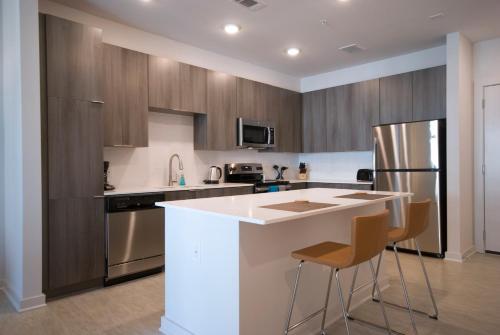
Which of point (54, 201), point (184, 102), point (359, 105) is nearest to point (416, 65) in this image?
point (359, 105)

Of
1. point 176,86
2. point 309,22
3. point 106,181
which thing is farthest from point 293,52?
point 106,181

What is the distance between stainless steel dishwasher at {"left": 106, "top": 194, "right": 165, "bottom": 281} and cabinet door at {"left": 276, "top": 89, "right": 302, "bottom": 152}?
2.56 m

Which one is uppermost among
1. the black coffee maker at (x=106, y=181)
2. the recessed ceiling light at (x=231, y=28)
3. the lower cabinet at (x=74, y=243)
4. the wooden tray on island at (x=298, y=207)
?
the recessed ceiling light at (x=231, y=28)

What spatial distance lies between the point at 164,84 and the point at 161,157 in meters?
0.92

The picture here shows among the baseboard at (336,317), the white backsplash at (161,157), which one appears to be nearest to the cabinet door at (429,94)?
the baseboard at (336,317)

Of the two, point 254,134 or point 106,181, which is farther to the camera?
point 254,134

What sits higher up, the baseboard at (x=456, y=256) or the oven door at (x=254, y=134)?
the oven door at (x=254, y=134)

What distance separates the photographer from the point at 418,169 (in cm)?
417

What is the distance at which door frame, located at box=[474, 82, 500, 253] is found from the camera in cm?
427

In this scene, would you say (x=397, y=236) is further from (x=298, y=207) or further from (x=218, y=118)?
(x=218, y=118)

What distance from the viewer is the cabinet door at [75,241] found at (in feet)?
9.30

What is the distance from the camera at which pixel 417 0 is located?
3121mm

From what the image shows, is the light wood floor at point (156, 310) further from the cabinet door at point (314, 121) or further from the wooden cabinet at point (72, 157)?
the cabinet door at point (314, 121)

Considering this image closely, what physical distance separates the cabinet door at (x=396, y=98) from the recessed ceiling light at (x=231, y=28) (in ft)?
7.74
